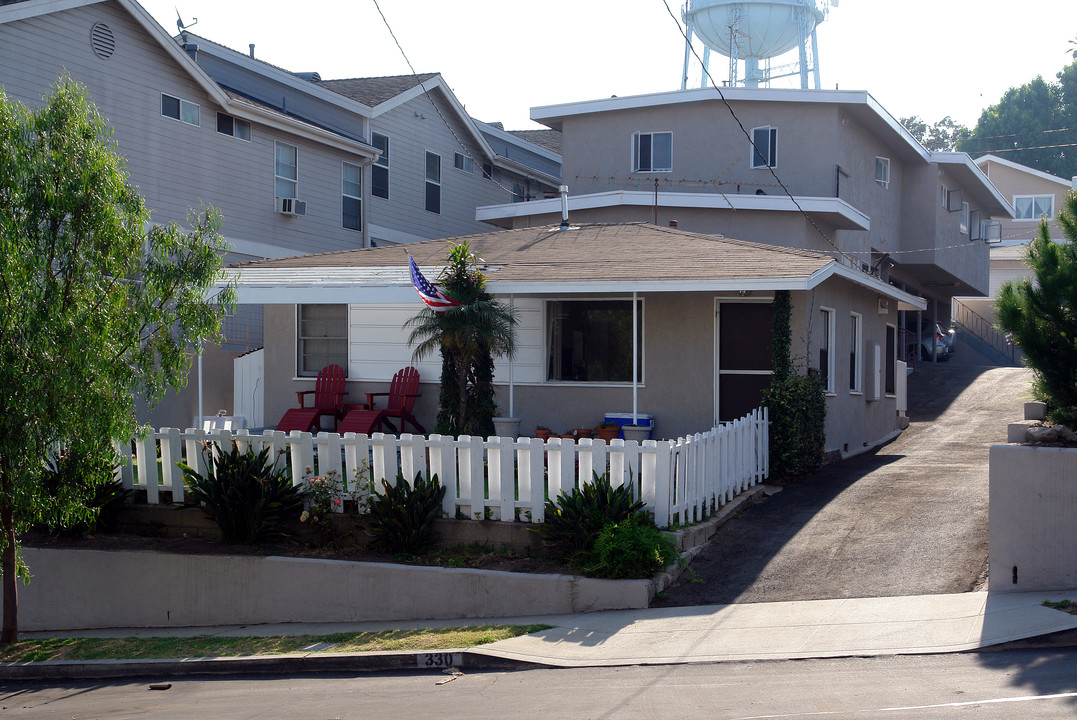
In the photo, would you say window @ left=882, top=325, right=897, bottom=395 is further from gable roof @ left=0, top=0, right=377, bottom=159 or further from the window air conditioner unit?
the window air conditioner unit

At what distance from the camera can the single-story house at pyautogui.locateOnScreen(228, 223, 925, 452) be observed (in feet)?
43.8

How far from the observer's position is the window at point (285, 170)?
22.3m

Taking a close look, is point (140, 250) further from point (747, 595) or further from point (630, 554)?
point (747, 595)

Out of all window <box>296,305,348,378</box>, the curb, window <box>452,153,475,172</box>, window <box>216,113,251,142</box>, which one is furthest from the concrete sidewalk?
window <box>452,153,475,172</box>

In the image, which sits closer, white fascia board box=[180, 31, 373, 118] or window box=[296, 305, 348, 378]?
window box=[296, 305, 348, 378]

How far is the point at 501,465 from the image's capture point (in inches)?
380

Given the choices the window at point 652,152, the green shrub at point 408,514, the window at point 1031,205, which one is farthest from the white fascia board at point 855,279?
the window at point 1031,205

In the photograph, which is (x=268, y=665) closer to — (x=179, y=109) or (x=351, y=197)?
(x=179, y=109)

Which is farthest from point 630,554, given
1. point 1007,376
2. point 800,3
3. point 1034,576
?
point 800,3

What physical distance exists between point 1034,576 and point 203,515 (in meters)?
8.19

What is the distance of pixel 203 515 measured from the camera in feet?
35.3

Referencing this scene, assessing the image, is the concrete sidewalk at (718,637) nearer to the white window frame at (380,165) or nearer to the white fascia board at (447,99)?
the white window frame at (380,165)

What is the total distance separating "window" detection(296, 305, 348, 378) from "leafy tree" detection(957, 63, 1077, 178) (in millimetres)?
57370

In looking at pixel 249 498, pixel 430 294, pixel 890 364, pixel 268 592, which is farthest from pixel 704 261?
pixel 890 364
